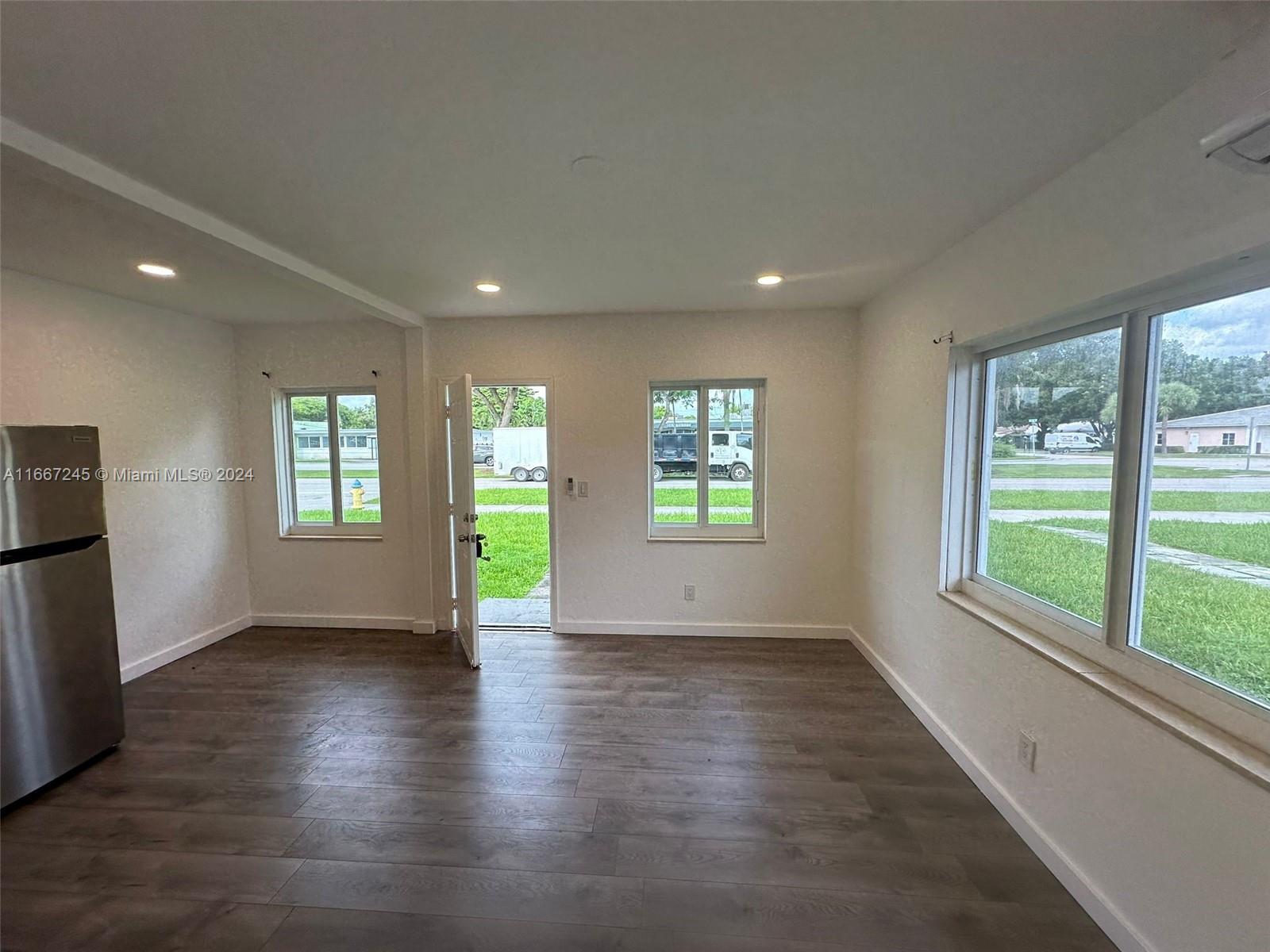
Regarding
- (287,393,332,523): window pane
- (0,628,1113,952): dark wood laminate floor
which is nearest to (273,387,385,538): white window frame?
(287,393,332,523): window pane

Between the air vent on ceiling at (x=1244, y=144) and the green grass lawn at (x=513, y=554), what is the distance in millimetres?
3958

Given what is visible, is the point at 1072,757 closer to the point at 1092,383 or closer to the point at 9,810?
the point at 1092,383

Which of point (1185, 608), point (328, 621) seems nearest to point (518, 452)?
point (328, 621)

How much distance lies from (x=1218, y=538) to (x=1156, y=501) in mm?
188

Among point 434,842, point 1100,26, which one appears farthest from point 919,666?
point 1100,26

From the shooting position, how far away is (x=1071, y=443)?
6.00ft

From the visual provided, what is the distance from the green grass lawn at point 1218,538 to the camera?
4.10ft

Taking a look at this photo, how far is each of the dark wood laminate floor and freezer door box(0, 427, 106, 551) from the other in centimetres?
108

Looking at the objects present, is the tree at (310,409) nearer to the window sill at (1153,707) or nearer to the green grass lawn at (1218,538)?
the window sill at (1153,707)

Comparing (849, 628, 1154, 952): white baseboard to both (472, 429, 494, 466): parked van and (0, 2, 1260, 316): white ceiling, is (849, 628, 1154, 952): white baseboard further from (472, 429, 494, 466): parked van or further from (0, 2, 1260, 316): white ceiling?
(472, 429, 494, 466): parked van

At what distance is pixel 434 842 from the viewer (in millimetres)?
1825

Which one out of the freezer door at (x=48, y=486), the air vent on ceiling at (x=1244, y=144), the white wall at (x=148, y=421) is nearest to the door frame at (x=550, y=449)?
the white wall at (x=148, y=421)

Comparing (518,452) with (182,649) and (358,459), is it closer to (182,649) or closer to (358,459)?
(358,459)

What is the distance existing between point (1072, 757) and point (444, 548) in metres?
3.62
